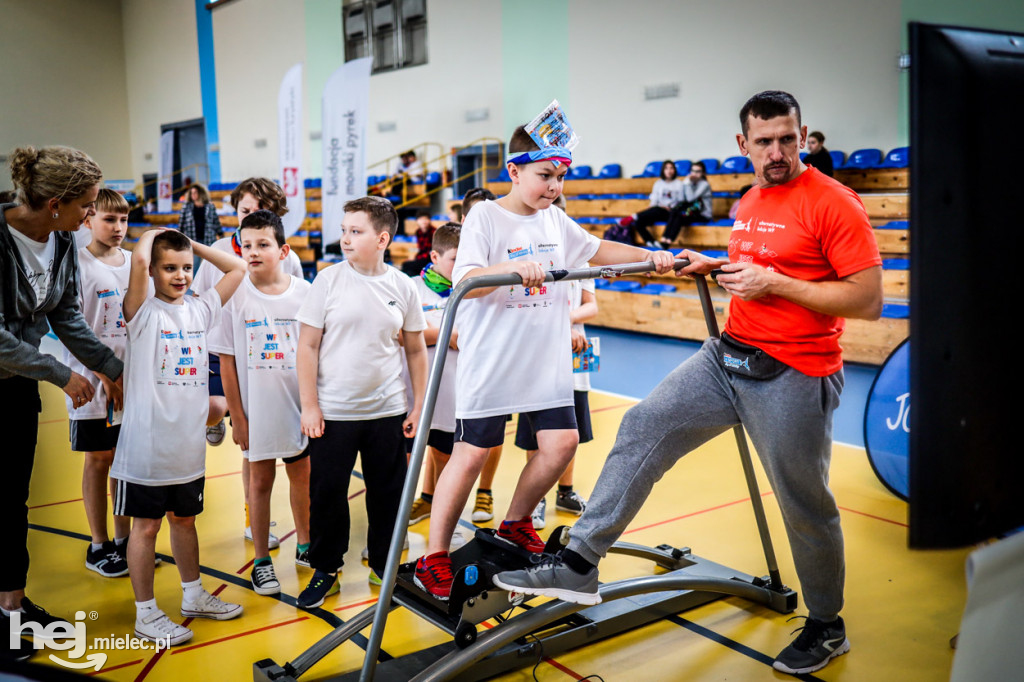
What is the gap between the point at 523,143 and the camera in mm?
2789

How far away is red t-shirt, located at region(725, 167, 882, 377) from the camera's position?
2381 millimetres

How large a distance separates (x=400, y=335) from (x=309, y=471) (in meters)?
0.71

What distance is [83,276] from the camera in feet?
11.7

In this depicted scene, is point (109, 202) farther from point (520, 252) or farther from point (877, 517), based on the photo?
point (877, 517)

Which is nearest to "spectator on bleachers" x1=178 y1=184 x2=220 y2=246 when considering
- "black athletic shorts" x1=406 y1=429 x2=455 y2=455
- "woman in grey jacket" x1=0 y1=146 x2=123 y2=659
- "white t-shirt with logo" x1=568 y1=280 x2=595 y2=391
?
"white t-shirt with logo" x1=568 y1=280 x2=595 y2=391

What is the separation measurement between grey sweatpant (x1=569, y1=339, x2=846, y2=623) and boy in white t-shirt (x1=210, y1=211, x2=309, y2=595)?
1449 mm

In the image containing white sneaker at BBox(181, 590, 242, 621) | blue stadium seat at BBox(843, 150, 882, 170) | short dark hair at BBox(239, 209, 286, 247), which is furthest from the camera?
blue stadium seat at BBox(843, 150, 882, 170)

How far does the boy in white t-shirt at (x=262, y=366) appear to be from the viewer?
3.38m

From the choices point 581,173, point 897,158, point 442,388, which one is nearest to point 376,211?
point 442,388

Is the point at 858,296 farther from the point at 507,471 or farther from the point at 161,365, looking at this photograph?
the point at 507,471

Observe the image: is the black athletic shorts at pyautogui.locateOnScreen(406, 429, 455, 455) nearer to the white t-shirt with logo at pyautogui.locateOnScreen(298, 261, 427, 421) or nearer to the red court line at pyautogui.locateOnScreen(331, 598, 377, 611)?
the white t-shirt with logo at pyautogui.locateOnScreen(298, 261, 427, 421)

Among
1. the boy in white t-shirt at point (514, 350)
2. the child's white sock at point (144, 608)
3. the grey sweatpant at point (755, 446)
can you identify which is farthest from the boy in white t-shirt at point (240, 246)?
the grey sweatpant at point (755, 446)

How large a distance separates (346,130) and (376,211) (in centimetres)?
598

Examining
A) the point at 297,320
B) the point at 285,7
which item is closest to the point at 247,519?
the point at 297,320
